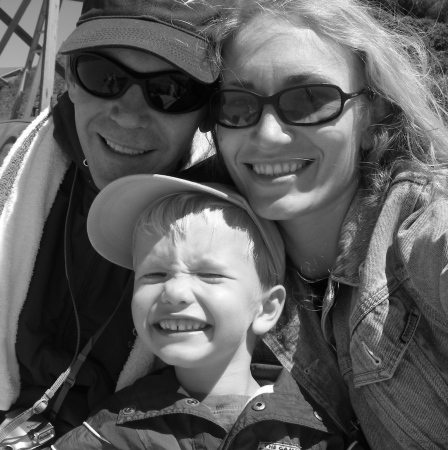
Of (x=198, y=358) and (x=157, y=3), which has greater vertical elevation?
(x=157, y=3)

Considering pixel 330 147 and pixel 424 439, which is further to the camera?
pixel 330 147

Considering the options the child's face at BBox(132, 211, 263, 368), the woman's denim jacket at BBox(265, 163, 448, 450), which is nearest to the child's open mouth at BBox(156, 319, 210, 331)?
the child's face at BBox(132, 211, 263, 368)

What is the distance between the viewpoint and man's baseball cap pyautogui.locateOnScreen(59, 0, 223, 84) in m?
1.94

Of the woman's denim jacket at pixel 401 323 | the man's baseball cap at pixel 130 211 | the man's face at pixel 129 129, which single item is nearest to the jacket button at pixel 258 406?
the woman's denim jacket at pixel 401 323

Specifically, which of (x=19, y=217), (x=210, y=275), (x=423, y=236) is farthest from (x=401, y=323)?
(x=19, y=217)

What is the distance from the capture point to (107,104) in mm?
2100

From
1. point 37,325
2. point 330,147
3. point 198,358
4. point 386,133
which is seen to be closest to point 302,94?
point 330,147

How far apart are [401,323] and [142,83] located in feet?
3.57

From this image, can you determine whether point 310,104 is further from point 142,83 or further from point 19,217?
point 19,217

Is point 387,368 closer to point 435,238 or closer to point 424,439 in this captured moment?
point 424,439

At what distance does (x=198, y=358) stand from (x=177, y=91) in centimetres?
85

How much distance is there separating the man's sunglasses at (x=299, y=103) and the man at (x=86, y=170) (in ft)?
0.49

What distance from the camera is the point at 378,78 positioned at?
2.00 meters

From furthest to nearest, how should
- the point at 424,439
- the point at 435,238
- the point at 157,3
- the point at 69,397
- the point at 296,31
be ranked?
the point at 69,397
the point at 157,3
the point at 296,31
the point at 424,439
the point at 435,238
